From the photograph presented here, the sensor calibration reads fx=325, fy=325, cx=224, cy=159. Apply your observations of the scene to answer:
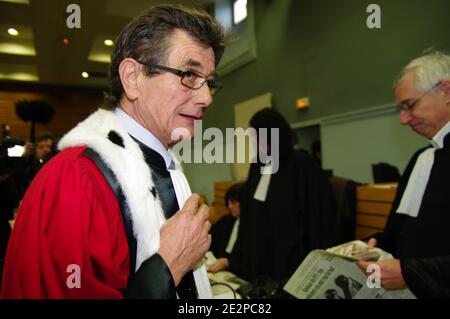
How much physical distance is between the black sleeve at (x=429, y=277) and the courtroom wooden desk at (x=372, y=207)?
3.57 feet

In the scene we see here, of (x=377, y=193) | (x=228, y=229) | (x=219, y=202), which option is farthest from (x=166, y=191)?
(x=219, y=202)

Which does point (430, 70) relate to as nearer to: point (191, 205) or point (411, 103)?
point (411, 103)

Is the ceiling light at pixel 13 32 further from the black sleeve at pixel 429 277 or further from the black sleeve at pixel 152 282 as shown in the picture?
the black sleeve at pixel 429 277

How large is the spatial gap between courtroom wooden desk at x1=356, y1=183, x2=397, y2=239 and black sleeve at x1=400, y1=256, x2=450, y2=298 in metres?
1.09

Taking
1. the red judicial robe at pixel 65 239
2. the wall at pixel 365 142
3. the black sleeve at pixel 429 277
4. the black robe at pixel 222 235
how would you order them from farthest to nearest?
the wall at pixel 365 142
the black robe at pixel 222 235
the black sleeve at pixel 429 277
the red judicial robe at pixel 65 239

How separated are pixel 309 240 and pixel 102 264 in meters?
1.78

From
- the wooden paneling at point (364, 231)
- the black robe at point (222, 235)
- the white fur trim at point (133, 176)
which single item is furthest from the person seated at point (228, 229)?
the white fur trim at point (133, 176)

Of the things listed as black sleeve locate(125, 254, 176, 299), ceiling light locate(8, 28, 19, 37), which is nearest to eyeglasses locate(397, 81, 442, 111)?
black sleeve locate(125, 254, 176, 299)

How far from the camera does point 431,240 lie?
1.32 metres

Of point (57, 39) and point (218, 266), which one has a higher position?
point (57, 39)

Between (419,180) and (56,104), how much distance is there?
244 centimetres

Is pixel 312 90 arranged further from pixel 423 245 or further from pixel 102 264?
pixel 102 264

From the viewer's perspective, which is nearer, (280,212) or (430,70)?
(430,70)

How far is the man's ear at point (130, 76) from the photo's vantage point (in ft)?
2.91
